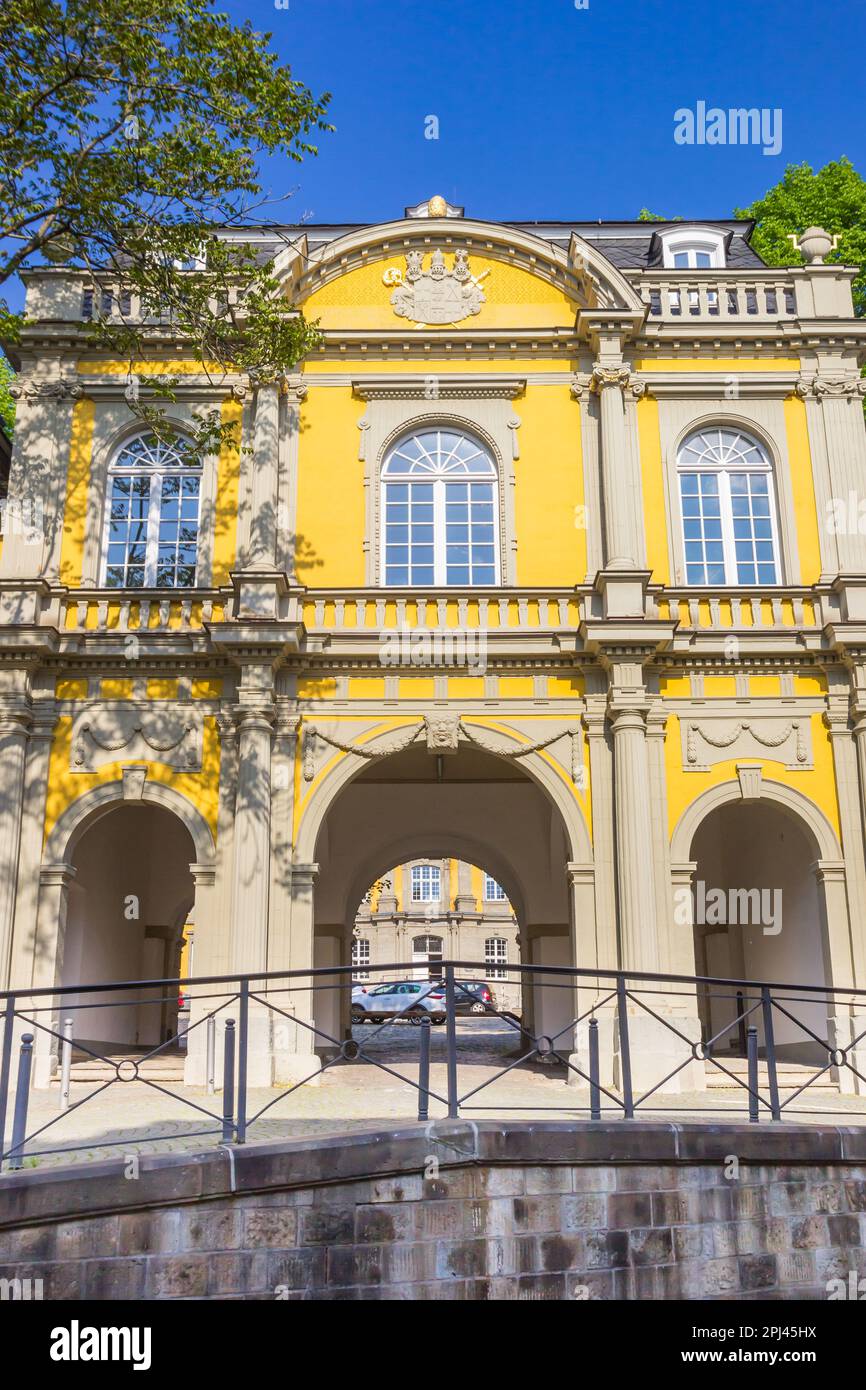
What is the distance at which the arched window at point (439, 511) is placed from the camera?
54.5ft

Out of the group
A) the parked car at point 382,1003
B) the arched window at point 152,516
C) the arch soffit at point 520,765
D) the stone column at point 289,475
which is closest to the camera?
the arch soffit at point 520,765

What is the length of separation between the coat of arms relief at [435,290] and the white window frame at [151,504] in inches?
144

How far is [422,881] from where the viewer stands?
48.9m

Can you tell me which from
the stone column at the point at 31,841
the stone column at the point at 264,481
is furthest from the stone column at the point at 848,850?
the stone column at the point at 31,841

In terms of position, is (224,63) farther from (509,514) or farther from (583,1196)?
(583,1196)

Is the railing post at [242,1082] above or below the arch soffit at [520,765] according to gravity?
below

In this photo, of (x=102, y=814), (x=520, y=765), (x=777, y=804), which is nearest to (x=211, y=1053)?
(x=102, y=814)

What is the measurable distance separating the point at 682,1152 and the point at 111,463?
12140 mm

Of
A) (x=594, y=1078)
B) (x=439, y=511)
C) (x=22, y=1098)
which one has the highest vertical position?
(x=439, y=511)

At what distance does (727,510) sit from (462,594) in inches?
150

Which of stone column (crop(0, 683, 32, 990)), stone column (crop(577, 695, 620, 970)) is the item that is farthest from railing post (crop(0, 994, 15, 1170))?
stone column (crop(577, 695, 620, 970))

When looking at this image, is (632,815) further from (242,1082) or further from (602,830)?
(242,1082)

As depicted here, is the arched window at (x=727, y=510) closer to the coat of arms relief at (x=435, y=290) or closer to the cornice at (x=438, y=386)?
the cornice at (x=438, y=386)

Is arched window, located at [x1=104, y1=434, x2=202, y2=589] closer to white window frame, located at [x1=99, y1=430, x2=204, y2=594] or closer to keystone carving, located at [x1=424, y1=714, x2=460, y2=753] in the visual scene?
white window frame, located at [x1=99, y1=430, x2=204, y2=594]
